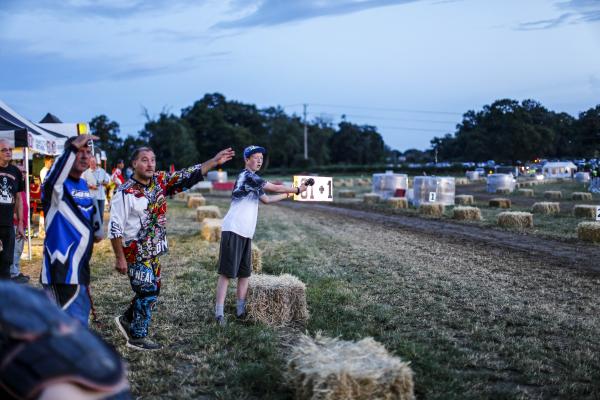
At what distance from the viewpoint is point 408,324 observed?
696cm

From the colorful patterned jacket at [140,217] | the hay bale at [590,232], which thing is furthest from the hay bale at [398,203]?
the colorful patterned jacket at [140,217]

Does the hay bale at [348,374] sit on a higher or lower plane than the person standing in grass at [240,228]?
lower

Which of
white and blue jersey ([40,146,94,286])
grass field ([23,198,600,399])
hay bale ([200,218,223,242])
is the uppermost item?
white and blue jersey ([40,146,94,286])

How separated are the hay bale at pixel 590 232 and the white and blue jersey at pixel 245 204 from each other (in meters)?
11.1

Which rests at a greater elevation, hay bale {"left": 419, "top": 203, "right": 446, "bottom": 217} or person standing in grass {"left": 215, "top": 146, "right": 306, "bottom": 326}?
person standing in grass {"left": 215, "top": 146, "right": 306, "bottom": 326}

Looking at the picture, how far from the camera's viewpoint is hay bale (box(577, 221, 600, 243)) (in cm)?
1480

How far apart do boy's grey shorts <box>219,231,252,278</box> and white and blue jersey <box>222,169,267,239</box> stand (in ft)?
0.28

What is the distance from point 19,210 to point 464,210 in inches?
646

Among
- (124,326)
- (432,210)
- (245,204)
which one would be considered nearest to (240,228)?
(245,204)

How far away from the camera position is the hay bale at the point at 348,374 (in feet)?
13.2

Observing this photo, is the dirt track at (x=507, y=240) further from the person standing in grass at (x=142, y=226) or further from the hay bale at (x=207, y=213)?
the person standing in grass at (x=142, y=226)

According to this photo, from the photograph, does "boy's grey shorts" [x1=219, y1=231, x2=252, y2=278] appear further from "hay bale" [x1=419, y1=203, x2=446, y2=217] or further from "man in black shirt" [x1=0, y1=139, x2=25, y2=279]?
"hay bale" [x1=419, y1=203, x2=446, y2=217]

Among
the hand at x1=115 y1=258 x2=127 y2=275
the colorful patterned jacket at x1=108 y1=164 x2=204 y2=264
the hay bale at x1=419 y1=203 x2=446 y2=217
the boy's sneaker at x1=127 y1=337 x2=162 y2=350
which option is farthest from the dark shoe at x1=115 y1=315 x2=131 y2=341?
the hay bale at x1=419 y1=203 x2=446 y2=217

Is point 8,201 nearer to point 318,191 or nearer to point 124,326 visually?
point 124,326
